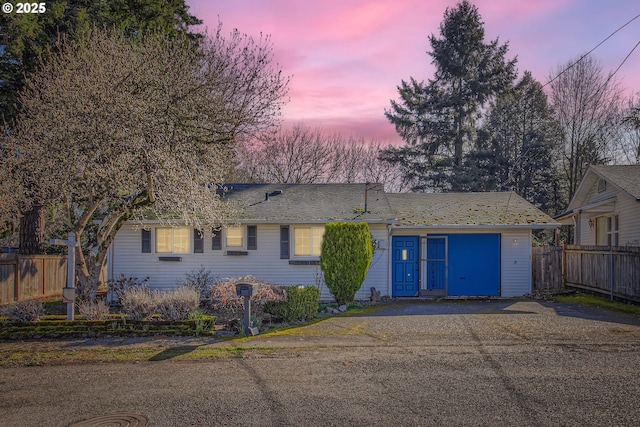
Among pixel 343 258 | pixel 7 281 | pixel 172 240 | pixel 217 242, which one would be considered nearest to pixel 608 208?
pixel 343 258

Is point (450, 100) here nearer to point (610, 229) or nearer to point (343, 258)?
point (610, 229)

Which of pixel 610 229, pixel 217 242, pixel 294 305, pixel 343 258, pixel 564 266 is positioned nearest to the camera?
pixel 294 305

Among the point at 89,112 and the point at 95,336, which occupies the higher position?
the point at 89,112

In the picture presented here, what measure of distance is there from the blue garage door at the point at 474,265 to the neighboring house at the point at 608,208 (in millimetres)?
4397

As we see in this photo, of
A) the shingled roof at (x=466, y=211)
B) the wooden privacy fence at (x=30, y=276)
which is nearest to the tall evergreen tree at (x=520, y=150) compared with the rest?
the shingled roof at (x=466, y=211)

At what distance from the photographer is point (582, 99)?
3216 cm

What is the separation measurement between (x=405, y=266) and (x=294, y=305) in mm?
6809

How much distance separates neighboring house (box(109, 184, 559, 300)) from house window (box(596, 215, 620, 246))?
331cm

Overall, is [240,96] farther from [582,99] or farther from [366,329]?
[582,99]

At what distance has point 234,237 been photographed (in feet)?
56.4

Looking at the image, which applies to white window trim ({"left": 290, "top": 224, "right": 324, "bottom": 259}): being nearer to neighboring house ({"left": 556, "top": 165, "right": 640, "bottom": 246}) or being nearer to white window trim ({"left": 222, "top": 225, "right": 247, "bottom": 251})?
white window trim ({"left": 222, "top": 225, "right": 247, "bottom": 251})

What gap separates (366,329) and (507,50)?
95.8 ft

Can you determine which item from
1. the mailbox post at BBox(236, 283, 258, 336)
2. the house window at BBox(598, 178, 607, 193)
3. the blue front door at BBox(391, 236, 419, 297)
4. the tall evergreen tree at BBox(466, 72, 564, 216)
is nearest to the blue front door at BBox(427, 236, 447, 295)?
the blue front door at BBox(391, 236, 419, 297)

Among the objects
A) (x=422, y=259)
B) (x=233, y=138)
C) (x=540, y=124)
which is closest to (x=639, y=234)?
(x=422, y=259)
